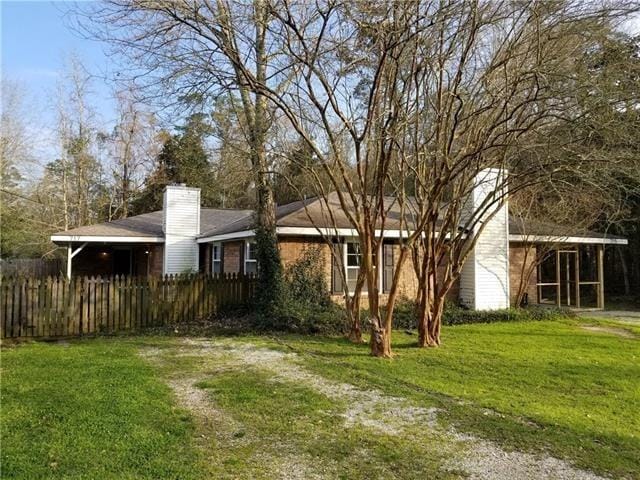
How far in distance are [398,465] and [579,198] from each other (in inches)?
572

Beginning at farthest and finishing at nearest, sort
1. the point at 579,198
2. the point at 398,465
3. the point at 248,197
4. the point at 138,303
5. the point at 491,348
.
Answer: the point at 248,197, the point at 579,198, the point at 138,303, the point at 491,348, the point at 398,465

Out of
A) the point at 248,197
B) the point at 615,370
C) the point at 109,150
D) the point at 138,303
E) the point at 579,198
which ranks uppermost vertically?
the point at 109,150

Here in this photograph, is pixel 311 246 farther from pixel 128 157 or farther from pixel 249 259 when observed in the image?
pixel 128 157

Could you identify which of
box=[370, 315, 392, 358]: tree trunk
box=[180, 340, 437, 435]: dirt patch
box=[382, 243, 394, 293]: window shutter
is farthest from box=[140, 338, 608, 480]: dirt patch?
box=[382, 243, 394, 293]: window shutter

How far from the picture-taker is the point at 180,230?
1892 centimetres

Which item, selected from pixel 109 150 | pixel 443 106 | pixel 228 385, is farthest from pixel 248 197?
pixel 228 385

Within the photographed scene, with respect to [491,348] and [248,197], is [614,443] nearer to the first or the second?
[491,348]

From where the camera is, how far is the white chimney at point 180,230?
18.7 metres

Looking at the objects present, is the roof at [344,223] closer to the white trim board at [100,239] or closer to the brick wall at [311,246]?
the brick wall at [311,246]

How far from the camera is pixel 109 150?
101ft

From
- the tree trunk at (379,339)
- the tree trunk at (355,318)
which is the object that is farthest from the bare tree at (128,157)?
the tree trunk at (379,339)

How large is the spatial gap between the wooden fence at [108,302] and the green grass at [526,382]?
3.55 meters

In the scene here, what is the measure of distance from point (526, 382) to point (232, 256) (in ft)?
37.6

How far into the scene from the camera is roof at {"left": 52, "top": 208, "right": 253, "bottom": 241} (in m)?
17.5
